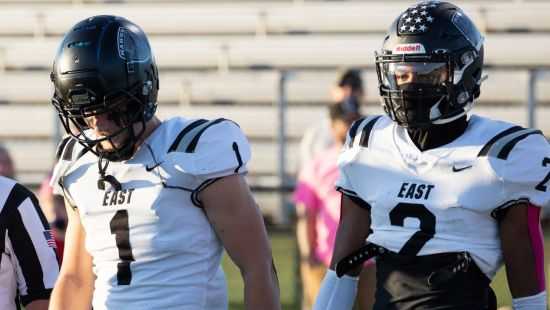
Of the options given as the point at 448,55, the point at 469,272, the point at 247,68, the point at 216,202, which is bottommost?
the point at 247,68

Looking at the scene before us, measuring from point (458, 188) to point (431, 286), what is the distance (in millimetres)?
246

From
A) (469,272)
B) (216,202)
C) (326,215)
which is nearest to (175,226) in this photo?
(216,202)

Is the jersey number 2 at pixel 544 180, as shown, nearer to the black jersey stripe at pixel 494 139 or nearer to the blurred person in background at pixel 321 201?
the black jersey stripe at pixel 494 139

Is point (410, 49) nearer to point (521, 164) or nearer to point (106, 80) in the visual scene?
point (521, 164)

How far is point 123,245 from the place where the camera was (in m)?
2.90

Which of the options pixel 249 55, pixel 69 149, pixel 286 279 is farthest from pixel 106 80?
pixel 249 55

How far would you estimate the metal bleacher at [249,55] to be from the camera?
10984 millimetres

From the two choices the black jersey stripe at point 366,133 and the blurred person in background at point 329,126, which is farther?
the blurred person in background at point 329,126

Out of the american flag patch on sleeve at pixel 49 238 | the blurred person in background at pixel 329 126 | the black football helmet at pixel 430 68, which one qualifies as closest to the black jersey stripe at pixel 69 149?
the american flag patch on sleeve at pixel 49 238

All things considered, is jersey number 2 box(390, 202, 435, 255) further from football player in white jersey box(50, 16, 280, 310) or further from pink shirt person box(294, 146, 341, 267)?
pink shirt person box(294, 146, 341, 267)

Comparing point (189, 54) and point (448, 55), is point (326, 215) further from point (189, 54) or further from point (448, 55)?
point (189, 54)

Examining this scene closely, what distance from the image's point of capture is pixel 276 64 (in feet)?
38.2

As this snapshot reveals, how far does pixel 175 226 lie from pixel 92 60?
0.44m

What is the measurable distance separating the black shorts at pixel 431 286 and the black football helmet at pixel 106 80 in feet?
2.37
